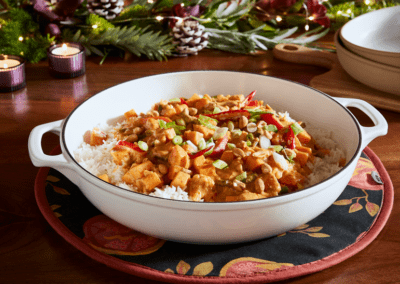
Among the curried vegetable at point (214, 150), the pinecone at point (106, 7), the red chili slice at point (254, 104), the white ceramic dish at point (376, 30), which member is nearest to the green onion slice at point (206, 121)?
the curried vegetable at point (214, 150)

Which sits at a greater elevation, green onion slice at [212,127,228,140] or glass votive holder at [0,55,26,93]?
green onion slice at [212,127,228,140]

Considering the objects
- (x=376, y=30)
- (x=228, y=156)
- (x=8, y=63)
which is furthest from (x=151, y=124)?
(x=376, y=30)

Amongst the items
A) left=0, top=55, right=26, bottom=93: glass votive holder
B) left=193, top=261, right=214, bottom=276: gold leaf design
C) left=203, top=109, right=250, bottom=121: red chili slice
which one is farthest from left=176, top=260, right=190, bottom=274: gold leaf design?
left=0, top=55, right=26, bottom=93: glass votive holder

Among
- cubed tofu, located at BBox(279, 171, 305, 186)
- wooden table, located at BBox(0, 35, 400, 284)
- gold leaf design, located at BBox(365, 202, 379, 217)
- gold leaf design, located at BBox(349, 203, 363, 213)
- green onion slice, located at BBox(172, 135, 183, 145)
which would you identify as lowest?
wooden table, located at BBox(0, 35, 400, 284)

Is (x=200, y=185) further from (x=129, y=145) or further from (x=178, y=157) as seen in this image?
(x=129, y=145)

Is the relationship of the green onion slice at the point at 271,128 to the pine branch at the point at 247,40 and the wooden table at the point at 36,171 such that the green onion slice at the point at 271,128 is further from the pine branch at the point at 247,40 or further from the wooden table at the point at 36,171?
the pine branch at the point at 247,40

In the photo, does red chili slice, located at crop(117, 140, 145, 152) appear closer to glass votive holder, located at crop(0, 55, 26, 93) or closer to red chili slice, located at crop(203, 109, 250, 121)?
red chili slice, located at crop(203, 109, 250, 121)

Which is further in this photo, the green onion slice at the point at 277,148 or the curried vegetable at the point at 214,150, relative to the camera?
the green onion slice at the point at 277,148
